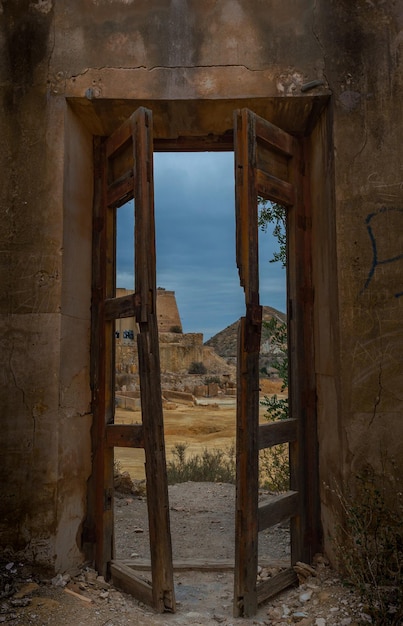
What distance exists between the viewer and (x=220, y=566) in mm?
4461

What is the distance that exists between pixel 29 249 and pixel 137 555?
3.04m

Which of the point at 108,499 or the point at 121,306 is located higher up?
the point at 121,306

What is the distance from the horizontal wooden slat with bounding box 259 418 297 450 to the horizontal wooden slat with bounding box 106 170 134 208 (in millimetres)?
2034

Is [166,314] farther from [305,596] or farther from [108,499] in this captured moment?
[305,596]

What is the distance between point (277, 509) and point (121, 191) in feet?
8.77

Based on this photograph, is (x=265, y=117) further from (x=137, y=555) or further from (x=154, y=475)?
(x=137, y=555)

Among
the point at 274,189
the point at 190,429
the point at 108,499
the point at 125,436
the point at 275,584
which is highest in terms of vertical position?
the point at 274,189

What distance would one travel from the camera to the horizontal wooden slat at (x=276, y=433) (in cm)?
364

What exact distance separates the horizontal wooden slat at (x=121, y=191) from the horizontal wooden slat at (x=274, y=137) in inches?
39.9

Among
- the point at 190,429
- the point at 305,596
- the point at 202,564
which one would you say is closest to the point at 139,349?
the point at 305,596

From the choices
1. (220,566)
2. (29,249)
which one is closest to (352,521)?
(220,566)

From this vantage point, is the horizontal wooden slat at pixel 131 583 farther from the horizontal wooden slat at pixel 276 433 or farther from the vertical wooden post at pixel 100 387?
the horizontal wooden slat at pixel 276 433

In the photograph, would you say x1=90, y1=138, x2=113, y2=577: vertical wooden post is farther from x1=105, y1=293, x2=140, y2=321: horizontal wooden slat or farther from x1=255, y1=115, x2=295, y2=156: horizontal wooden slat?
x1=255, y1=115, x2=295, y2=156: horizontal wooden slat

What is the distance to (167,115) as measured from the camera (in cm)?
405
